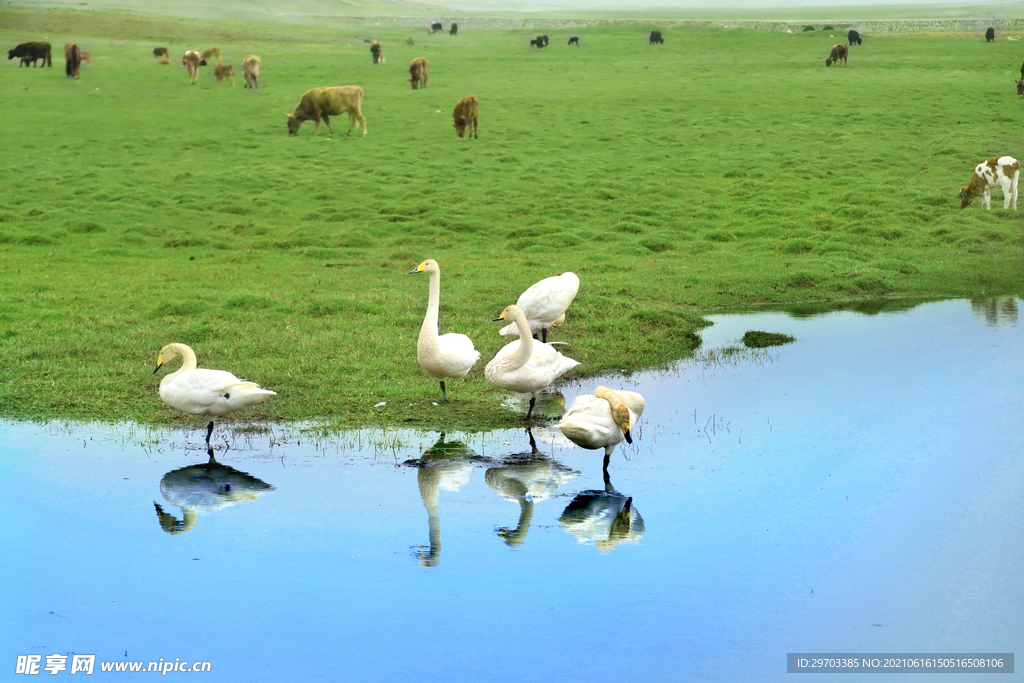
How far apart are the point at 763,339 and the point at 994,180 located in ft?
46.7

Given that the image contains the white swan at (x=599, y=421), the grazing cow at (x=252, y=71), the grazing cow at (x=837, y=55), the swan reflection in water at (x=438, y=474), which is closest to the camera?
the swan reflection in water at (x=438, y=474)

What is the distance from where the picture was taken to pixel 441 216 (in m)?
25.7

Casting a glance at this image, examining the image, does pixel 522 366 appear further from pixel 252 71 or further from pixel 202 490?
pixel 252 71

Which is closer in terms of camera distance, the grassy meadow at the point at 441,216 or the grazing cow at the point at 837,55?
the grassy meadow at the point at 441,216

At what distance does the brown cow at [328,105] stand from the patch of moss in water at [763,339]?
2655cm

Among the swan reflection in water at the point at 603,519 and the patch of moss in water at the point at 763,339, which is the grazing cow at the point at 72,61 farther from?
the swan reflection in water at the point at 603,519

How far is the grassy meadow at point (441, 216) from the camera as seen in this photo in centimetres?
1366

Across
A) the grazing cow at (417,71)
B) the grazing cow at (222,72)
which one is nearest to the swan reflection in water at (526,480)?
the grazing cow at (417,71)

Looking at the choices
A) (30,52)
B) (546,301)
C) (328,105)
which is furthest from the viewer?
(30,52)

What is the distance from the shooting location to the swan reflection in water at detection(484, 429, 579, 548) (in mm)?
8797

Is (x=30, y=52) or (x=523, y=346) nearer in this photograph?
(x=523, y=346)

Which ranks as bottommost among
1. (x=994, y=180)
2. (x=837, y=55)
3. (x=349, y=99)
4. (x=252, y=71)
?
(x=994, y=180)

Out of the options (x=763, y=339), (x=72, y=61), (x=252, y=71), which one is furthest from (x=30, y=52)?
(x=763, y=339)

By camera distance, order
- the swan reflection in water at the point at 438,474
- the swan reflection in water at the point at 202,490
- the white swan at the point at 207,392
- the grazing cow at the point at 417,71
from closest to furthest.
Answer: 1. the swan reflection in water at the point at 438,474
2. the swan reflection in water at the point at 202,490
3. the white swan at the point at 207,392
4. the grazing cow at the point at 417,71
